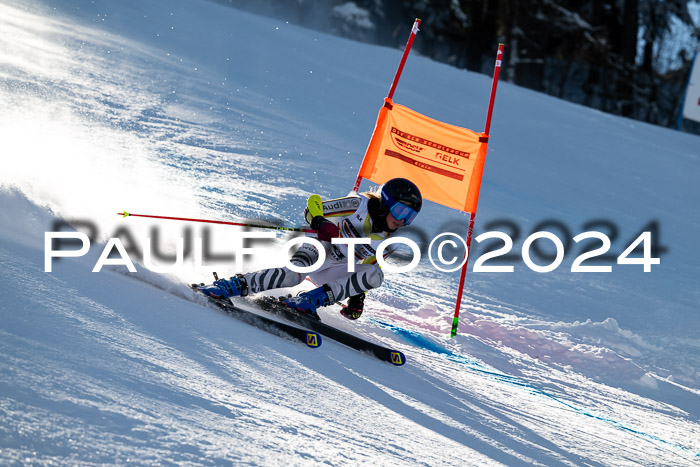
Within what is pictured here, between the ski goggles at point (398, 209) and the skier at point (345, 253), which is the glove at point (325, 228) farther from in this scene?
the ski goggles at point (398, 209)

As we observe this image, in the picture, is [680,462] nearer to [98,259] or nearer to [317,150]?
[98,259]

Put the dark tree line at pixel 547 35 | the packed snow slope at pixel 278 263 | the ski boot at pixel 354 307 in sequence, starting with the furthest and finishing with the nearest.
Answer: the dark tree line at pixel 547 35
the ski boot at pixel 354 307
the packed snow slope at pixel 278 263

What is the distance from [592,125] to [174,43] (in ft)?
27.9

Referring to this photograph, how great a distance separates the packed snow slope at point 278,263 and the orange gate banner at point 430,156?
98cm

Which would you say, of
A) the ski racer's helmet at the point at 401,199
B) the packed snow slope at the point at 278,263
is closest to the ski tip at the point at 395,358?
the packed snow slope at the point at 278,263

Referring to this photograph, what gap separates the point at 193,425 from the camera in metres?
2.24

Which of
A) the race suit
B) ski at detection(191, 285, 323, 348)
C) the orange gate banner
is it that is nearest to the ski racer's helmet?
the race suit

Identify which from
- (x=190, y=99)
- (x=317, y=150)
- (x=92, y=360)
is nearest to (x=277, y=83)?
(x=190, y=99)

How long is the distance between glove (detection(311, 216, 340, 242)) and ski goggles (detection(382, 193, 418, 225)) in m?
0.36

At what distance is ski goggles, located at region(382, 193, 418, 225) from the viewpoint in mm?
4516

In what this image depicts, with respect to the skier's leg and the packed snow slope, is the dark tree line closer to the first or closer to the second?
the packed snow slope

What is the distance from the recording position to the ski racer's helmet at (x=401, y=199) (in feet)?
14.8

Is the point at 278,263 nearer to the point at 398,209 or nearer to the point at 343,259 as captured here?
the point at 343,259

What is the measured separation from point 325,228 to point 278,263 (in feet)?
5.51
